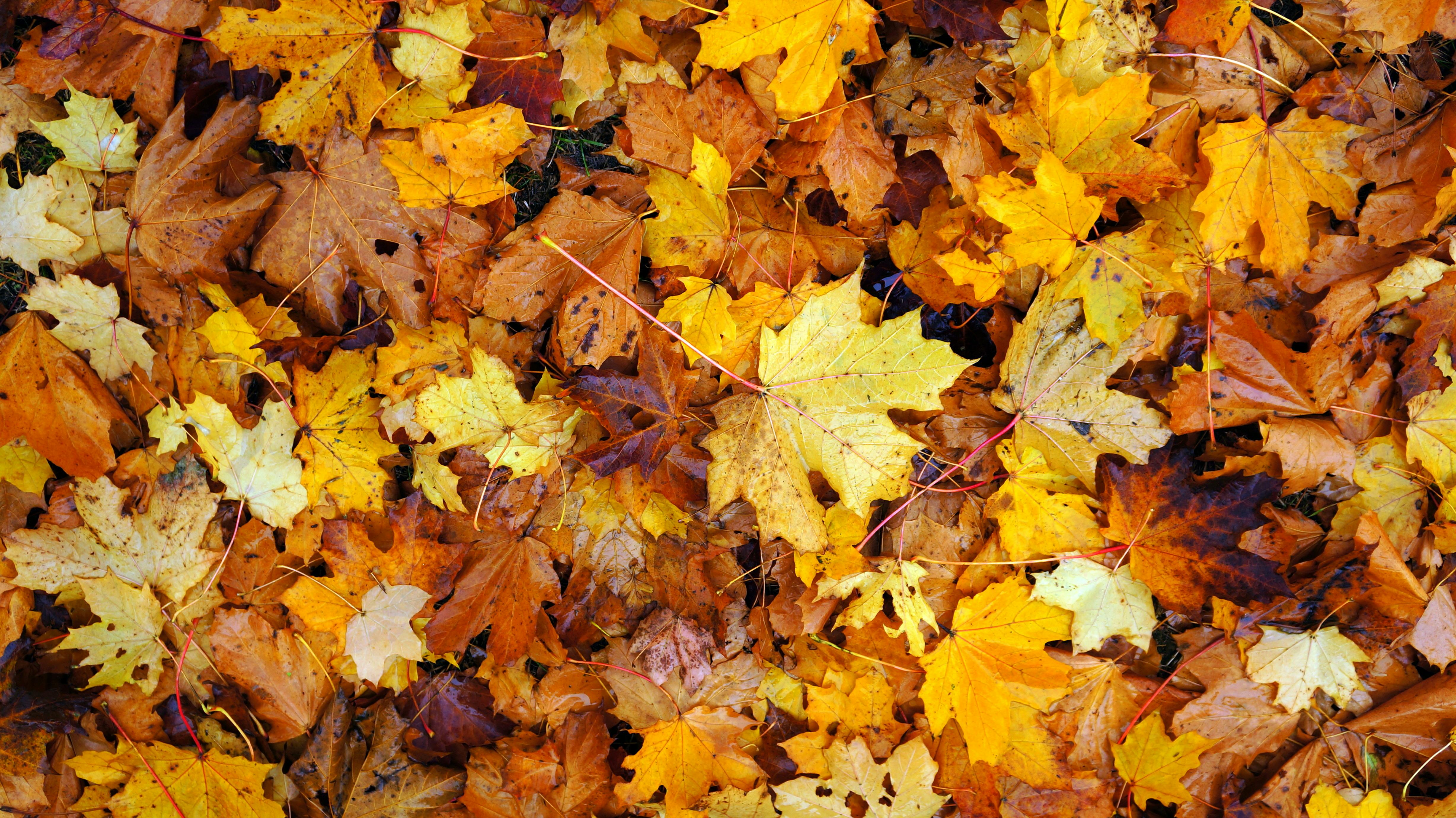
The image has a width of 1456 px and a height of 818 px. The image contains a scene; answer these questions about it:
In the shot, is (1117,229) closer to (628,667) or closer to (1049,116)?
(1049,116)

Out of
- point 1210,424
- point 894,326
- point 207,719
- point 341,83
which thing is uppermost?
point 341,83

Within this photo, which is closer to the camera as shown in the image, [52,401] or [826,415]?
[826,415]

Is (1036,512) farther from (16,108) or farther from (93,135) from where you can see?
(16,108)

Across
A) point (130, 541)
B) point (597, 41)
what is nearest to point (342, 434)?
point (130, 541)

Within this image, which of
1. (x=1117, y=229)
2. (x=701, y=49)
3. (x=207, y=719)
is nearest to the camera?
(x=701, y=49)

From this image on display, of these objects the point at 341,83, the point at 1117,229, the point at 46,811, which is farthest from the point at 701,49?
the point at 46,811

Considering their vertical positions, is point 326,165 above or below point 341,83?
below

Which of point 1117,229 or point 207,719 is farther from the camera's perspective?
point 207,719
